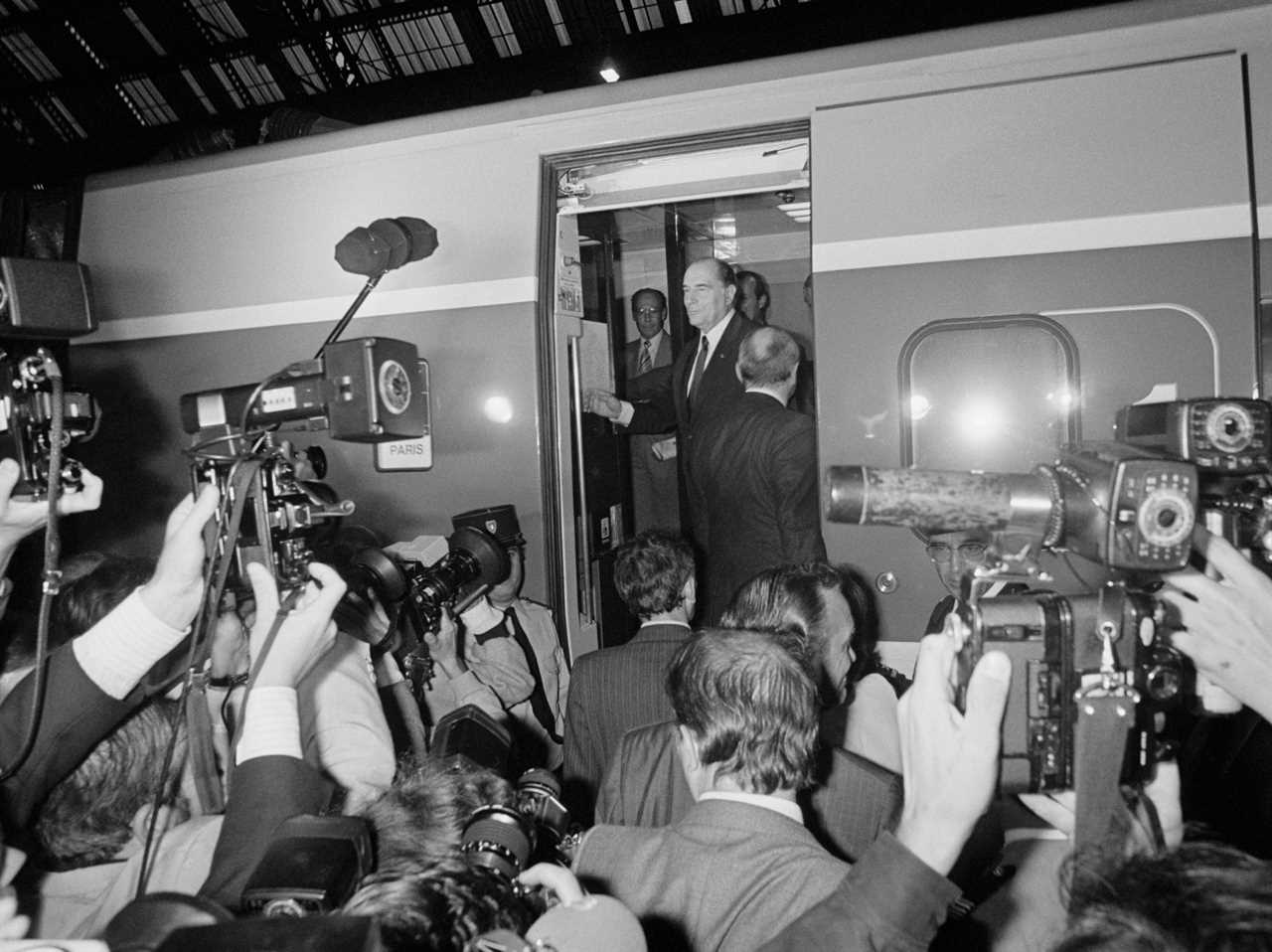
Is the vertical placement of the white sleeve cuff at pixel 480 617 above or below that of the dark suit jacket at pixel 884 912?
Answer: above

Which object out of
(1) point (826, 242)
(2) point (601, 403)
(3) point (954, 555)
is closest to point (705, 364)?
(2) point (601, 403)

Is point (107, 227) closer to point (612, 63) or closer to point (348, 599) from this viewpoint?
point (348, 599)

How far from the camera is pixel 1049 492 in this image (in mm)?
1420

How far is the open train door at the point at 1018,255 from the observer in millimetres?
2744

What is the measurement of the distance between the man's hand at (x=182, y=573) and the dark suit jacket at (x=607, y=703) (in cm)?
122

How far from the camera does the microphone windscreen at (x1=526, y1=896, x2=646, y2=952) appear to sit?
1.02 metres

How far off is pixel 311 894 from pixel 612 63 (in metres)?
5.60

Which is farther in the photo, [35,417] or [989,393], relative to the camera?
[989,393]

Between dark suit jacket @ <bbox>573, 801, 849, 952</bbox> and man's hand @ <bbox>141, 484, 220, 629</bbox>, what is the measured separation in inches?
39.9

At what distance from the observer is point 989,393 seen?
2.99m

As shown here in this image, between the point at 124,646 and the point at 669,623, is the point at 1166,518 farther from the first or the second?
the point at 124,646

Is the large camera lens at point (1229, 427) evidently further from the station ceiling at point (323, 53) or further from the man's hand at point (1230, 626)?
the station ceiling at point (323, 53)

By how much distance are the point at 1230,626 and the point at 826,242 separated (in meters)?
2.00

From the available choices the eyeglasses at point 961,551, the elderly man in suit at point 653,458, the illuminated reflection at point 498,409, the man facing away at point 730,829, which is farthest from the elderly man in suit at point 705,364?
the man facing away at point 730,829
